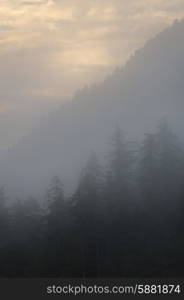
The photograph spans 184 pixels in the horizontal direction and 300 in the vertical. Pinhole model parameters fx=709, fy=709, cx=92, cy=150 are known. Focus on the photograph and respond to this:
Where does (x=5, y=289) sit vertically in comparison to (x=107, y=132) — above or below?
below

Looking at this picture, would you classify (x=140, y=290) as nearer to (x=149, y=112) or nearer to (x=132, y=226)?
(x=132, y=226)

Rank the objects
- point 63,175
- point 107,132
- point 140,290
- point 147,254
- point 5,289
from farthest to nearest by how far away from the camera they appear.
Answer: point 107,132 → point 63,175 → point 147,254 → point 5,289 → point 140,290

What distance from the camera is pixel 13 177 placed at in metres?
173

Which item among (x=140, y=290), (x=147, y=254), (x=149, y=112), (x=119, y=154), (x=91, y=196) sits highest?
(x=149, y=112)

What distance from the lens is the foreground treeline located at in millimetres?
60875

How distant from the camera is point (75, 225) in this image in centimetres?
6431

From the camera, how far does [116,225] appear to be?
63094 mm

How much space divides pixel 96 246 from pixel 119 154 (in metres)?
9.14

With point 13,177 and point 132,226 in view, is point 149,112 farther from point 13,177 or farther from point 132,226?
point 132,226

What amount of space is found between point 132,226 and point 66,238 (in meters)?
6.77

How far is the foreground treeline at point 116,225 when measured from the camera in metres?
60.9

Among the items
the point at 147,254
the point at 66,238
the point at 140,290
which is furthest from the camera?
the point at 66,238

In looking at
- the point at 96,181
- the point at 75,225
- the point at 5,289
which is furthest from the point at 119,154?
the point at 5,289

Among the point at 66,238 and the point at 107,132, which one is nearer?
the point at 66,238
